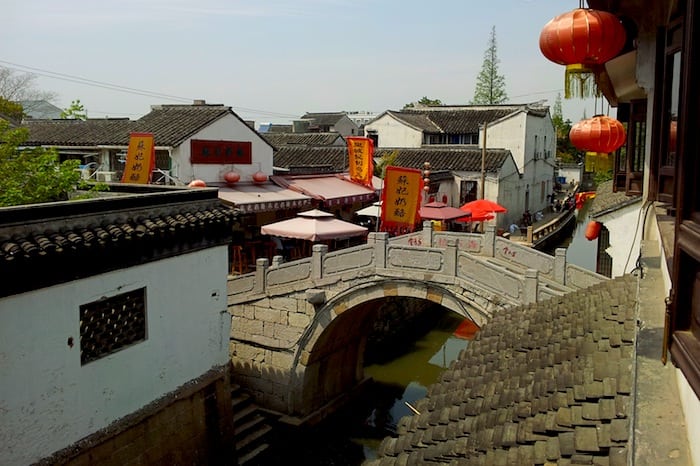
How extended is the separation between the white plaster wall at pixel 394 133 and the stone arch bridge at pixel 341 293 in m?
18.7

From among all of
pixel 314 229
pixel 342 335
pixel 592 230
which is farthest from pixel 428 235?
pixel 592 230

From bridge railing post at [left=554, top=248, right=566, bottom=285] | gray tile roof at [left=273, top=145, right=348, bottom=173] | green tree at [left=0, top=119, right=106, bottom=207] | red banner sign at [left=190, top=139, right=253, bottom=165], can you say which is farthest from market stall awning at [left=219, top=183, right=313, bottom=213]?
bridge railing post at [left=554, top=248, right=566, bottom=285]

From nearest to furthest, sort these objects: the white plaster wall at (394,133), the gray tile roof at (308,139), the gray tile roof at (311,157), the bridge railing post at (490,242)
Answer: the bridge railing post at (490,242) → the gray tile roof at (311,157) → the gray tile roof at (308,139) → the white plaster wall at (394,133)

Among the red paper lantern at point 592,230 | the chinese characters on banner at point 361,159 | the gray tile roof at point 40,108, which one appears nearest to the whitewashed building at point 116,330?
the red paper lantern at point 592,230

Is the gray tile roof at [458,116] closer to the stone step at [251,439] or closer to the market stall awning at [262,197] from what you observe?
the market stall awning at [262,197]

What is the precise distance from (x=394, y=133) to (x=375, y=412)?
20335 millimetres

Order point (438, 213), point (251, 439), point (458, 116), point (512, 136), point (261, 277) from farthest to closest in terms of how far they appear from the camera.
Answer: point (458, 116), point (512, 136), point (438, 213), point (261, 277), point (251, 439)

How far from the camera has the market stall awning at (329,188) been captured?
1946 cm

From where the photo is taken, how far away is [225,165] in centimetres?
1809

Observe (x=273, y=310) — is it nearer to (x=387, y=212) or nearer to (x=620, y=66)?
(x=387, y=212)

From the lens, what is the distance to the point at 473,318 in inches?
473

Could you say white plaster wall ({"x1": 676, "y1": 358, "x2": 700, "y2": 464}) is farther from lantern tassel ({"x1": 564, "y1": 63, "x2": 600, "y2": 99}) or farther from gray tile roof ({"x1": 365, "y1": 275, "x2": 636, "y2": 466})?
lantern tassel ({"x1": 564, "y1": 63, "x2": 600, "y2": 99})

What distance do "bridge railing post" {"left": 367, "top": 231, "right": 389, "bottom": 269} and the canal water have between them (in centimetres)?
299

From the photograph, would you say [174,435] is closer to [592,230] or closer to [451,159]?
[592,230]
